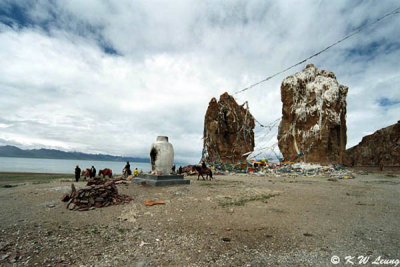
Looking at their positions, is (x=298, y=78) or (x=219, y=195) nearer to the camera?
(x=219, y=195)

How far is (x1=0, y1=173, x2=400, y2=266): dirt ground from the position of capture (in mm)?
4012

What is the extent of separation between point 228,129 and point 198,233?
29061 mm

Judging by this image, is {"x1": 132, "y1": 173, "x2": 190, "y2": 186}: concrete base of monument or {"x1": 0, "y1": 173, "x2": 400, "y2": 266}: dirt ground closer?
{"x1": 0, "y1": 173, "x2": 400, "y2": 266}: dirt ground

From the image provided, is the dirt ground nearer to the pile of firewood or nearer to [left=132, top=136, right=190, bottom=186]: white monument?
the pile of firewood

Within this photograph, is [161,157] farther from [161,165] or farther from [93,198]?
[93,198]

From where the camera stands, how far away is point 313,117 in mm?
28406

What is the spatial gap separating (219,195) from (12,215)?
697cm

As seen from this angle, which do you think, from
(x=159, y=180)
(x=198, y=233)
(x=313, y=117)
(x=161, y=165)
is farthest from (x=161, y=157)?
(x=313, y=117)

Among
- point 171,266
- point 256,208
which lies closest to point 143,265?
point 171,266

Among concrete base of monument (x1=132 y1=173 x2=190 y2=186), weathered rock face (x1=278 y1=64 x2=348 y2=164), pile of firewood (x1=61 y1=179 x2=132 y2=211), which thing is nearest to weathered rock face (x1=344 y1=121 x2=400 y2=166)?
weathered rock face (x1=278 y1=64 x2=348 y2=164)

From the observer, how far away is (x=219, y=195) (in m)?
9.40

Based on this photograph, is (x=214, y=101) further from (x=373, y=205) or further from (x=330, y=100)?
(x=373, y=205)

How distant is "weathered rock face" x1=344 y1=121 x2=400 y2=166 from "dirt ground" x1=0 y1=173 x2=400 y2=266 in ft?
70.7

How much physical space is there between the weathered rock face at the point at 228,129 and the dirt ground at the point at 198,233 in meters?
24.3
